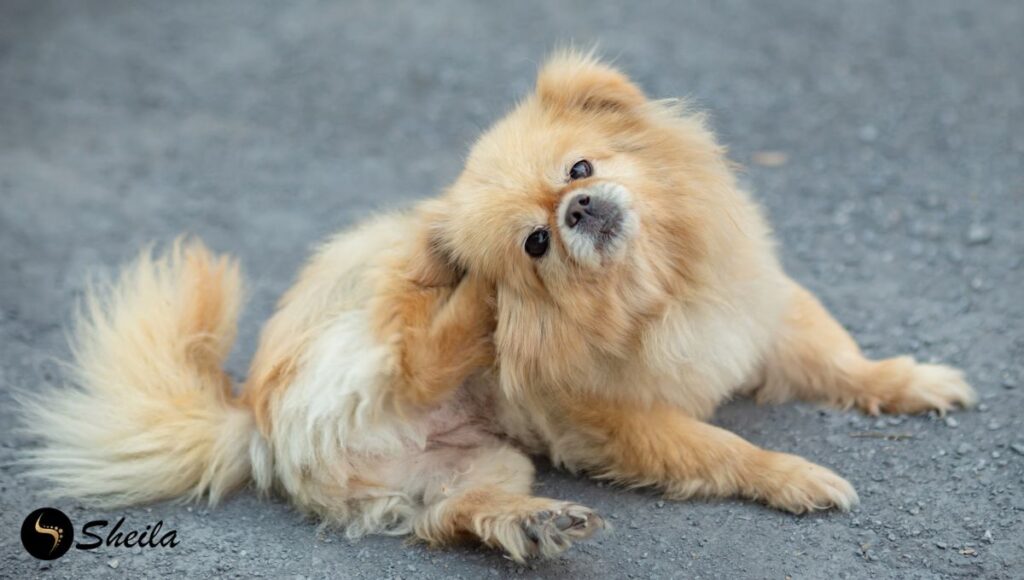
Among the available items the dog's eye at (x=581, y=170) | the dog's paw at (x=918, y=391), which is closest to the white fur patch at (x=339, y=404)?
the dog's eye at (x=581, y=170)

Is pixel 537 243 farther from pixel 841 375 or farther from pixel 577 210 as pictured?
pixel 841 375

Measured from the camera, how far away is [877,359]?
14.8 feet

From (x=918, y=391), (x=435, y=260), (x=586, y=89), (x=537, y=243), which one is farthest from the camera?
(x=918, y=391)

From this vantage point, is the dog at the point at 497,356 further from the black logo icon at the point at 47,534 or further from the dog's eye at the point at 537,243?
the black logo icon at the point at 47,534

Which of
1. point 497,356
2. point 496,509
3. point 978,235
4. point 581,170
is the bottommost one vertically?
point 496,509

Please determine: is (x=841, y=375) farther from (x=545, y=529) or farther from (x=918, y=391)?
(x=545, y=529)

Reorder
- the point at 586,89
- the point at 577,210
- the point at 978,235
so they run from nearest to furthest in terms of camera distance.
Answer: the point at 577,210
the point at 586,89
the point at 978,235

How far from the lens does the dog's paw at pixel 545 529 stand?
326 cm

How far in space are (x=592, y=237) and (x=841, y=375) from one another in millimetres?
1516

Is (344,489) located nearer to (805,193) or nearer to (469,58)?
(805,193)

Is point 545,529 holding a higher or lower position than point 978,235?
lower

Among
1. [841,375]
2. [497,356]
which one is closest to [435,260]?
[497,356]

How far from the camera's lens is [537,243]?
132 inches

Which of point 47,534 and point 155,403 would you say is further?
point 155,403
